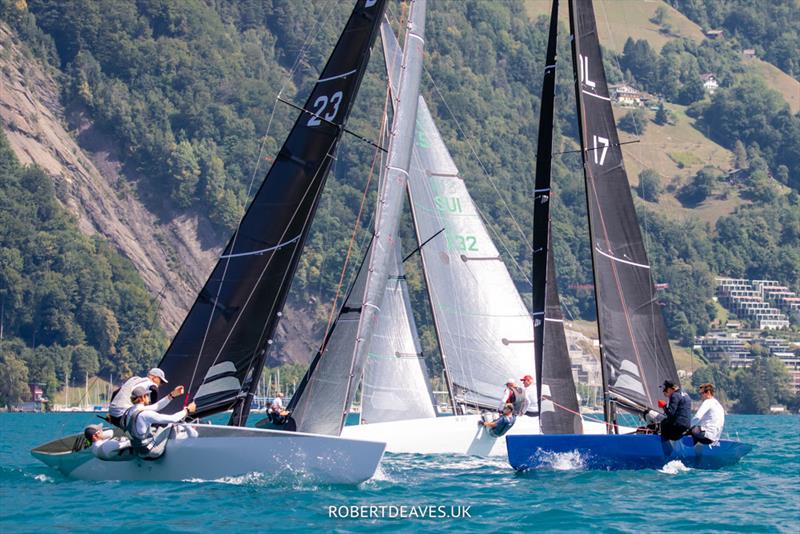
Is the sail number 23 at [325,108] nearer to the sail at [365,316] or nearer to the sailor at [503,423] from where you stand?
the sail at [365,316]

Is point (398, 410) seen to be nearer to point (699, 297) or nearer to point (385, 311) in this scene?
point (385, 311)

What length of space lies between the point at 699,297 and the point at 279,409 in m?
163

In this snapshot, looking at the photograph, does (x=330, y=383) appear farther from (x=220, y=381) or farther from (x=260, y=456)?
(x=260, y=456)

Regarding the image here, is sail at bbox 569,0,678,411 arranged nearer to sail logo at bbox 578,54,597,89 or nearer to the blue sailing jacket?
sail logo at bbox 578,54,597,89

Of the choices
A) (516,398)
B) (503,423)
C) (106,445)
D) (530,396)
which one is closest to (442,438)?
(503,423)

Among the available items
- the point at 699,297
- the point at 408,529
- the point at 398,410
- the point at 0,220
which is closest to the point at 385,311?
the point at 398,410

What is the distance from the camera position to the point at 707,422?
22594 mm

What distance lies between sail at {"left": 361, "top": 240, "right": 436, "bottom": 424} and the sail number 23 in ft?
21.1

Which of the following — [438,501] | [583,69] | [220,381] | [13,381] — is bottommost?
[13,381]

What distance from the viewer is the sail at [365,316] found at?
2102 centimetres

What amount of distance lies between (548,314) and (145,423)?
26.0 ft

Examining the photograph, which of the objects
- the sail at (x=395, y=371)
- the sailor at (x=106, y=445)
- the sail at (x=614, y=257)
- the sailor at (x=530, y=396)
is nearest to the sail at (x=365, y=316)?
the sailor at (x=106, y=445)

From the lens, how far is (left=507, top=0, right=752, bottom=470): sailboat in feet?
79.0

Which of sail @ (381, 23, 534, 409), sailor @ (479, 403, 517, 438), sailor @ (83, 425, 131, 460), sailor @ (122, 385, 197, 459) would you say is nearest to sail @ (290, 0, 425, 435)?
sailor @ (122, 385, 197, 459)
